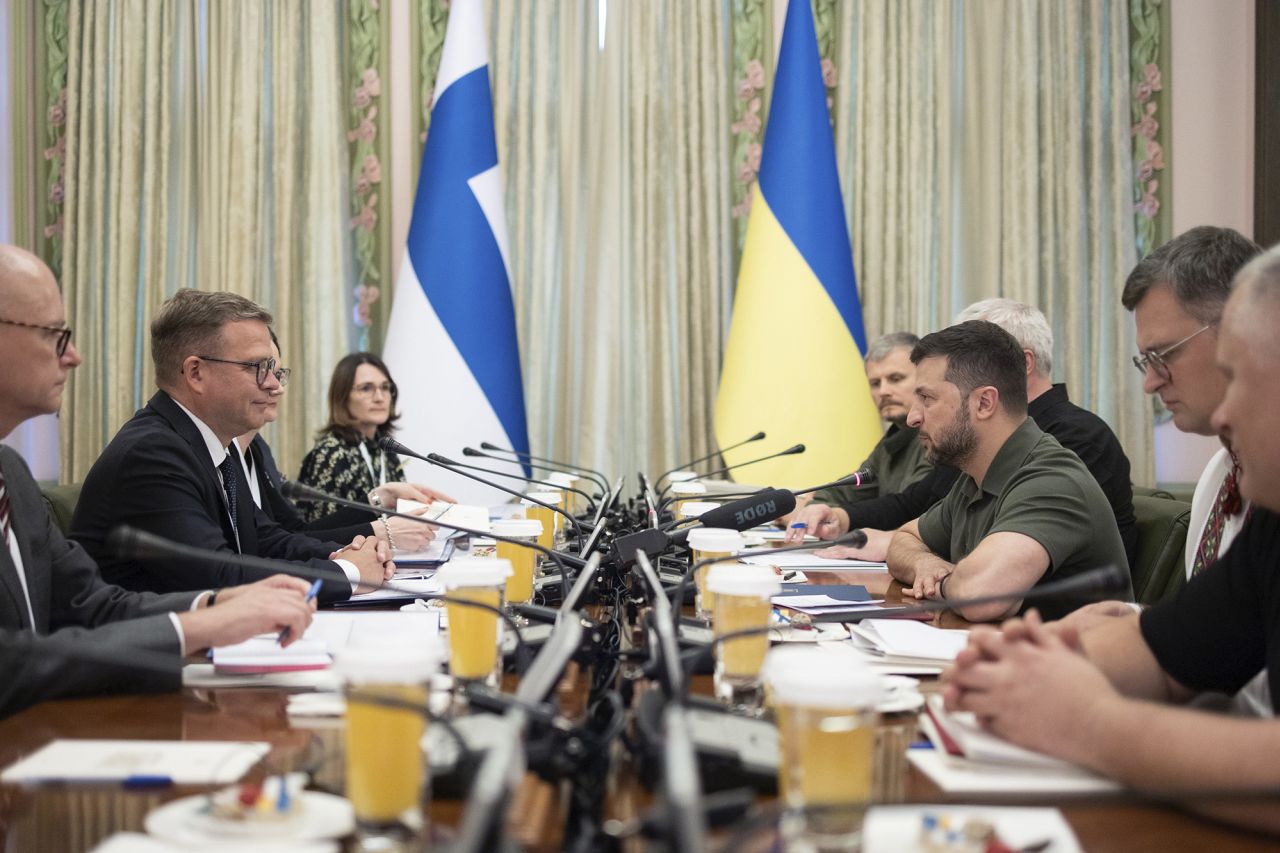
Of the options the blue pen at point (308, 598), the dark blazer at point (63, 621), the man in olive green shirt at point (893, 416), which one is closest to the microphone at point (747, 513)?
the blue pen at point (308, 598)

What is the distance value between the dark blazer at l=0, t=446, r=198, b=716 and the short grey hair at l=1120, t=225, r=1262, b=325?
1788 mm

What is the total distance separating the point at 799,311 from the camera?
4.61m

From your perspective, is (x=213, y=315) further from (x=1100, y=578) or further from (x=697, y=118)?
(x=697, y=118)

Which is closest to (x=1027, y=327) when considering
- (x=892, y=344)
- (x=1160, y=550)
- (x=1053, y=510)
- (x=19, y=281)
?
(x=1160, y=550)

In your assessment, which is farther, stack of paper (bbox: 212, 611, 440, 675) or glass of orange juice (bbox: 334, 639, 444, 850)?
stack of paper (bbox: 212, 611, 440, 675)

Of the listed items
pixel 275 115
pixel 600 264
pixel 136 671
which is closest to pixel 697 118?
pixel 600 264

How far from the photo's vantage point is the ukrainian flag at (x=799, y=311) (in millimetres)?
4566

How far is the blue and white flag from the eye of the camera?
A: 4734 millimetres

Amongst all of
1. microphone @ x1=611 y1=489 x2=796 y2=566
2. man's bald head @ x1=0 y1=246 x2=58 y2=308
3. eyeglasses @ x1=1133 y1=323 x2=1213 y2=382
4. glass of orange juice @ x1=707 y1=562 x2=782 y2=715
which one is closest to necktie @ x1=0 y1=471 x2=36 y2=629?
man's bald head @ x1=0 y1=246 x2=58 y2=308

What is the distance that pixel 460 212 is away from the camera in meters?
4.73

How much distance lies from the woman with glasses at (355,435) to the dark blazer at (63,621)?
2.32m

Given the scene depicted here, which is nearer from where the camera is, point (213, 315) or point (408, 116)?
point (213, 315)

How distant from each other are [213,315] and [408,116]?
263cm

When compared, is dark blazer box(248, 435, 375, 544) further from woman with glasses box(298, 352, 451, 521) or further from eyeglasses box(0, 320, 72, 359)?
eyeglasses box(0, 320, 72, 359)
